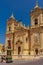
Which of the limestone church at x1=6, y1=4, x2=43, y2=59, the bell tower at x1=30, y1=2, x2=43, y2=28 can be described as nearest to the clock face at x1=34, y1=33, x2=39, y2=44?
the limestone church at x1=6, y1=4, x2=43, y2=59

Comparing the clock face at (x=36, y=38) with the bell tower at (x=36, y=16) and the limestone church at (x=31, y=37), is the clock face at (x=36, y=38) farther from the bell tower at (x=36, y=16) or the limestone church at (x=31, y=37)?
the bell tower at (x=36, y=16)

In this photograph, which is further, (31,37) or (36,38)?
(31,37)

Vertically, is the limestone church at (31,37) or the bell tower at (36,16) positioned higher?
the bell tower at (36,16)

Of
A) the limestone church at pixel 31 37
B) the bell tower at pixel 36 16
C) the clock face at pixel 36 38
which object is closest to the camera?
the limestone church at pixel 31 37

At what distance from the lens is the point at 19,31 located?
55.3 m

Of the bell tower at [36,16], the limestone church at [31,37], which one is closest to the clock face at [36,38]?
the limestone church at [31,37]

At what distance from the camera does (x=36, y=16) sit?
52.4 metres

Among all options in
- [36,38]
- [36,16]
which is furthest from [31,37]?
[36,16]

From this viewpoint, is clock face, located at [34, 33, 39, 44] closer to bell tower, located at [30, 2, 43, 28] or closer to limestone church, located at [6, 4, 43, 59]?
limestone church, located at [6, 4, 43, 59]

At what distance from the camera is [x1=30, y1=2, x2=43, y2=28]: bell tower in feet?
168

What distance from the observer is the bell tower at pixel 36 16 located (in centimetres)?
5106

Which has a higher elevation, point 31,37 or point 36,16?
point 36,16

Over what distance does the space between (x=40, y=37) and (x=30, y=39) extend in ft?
13.8

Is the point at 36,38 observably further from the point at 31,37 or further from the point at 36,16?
the point at 36,16
